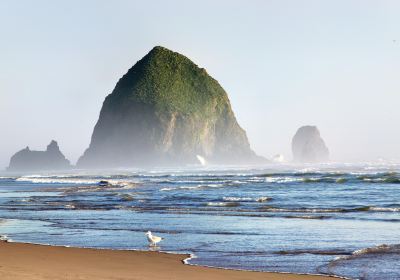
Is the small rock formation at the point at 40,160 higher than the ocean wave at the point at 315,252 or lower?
higher

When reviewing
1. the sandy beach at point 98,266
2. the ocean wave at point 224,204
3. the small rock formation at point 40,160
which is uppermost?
the small rock formation at point 40,160

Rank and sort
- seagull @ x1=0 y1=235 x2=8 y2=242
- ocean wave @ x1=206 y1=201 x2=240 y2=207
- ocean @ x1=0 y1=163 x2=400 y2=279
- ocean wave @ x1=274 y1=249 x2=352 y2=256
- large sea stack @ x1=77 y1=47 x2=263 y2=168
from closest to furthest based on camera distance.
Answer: ocean @ x1=0 y1=163 x2=400 y2=279
ocean wave @ x1=274 y1=249 x2=352 y2=256
seagull @ x1=0 y1=235 x2=8 y2=242
ocean wave @ x1=206 y1=201 x2=240 y2=207
large sea stack @ x1=77 y1=47 x2=263 y2=168

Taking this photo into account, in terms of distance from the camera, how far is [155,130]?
178 metres

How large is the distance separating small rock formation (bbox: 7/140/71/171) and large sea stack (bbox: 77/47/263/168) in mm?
6726

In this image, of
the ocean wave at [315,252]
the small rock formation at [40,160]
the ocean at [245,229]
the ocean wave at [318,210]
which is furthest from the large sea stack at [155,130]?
the ocean wave at [315,252]

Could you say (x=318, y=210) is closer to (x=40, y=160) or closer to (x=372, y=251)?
(x=372, y=251)

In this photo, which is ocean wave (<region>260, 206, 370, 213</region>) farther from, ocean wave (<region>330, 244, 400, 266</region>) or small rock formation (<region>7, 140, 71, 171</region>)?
small rock formation (<region>7, 140, 71, 171</region>)

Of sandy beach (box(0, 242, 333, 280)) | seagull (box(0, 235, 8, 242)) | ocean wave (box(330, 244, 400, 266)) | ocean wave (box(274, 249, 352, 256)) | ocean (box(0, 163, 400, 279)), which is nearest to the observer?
sandy beach (box(0, 242, 333, 280))

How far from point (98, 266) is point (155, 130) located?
164940mm

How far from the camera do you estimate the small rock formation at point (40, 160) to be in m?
184

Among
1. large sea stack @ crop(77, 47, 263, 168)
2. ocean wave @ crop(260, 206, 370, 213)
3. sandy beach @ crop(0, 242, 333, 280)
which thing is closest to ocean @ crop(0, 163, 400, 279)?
ocean wave @ crop(260, 206, 370, 213)

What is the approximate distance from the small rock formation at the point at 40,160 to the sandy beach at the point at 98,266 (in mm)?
170132

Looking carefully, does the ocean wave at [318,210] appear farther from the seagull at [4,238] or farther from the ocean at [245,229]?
the seagull at [4,238]

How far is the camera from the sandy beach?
11578 mm
